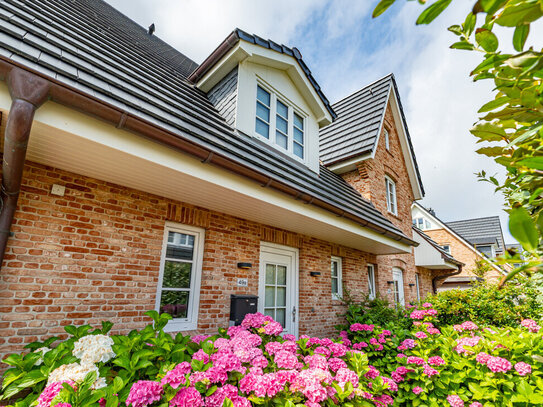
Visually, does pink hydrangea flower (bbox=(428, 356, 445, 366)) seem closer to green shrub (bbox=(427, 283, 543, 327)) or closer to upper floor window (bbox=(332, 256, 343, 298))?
upper floor window (bbox=(332, 256, 343, 298))

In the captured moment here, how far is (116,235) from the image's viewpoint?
3799 millimetres

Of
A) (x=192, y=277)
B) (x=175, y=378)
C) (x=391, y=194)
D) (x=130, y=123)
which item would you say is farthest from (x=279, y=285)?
(x=391, y=194)

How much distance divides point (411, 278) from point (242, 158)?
963 cm

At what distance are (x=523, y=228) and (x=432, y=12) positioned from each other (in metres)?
0.53

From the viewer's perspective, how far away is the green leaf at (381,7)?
25.9 inches

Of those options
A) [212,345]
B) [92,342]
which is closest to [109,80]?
[92,342]

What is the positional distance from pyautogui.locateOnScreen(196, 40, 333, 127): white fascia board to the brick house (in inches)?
1.3

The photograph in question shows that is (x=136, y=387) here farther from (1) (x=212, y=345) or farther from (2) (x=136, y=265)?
(2) (x=136, y=265)

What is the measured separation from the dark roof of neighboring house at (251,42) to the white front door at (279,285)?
12.7 ft

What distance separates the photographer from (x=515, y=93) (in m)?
0.92

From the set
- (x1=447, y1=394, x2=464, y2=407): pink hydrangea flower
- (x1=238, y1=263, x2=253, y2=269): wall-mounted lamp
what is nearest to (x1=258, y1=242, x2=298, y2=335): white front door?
(x1=238, y1=263, x2=253, y2=269): wall-mounted lamp

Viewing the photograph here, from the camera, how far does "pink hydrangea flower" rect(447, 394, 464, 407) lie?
3.50 meters

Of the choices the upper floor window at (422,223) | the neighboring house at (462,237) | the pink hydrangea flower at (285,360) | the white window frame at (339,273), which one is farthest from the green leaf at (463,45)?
the upper floor window at (422,223)

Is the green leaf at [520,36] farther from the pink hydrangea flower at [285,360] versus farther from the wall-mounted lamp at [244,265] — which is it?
the wall-mounted lamp at [244,265]
